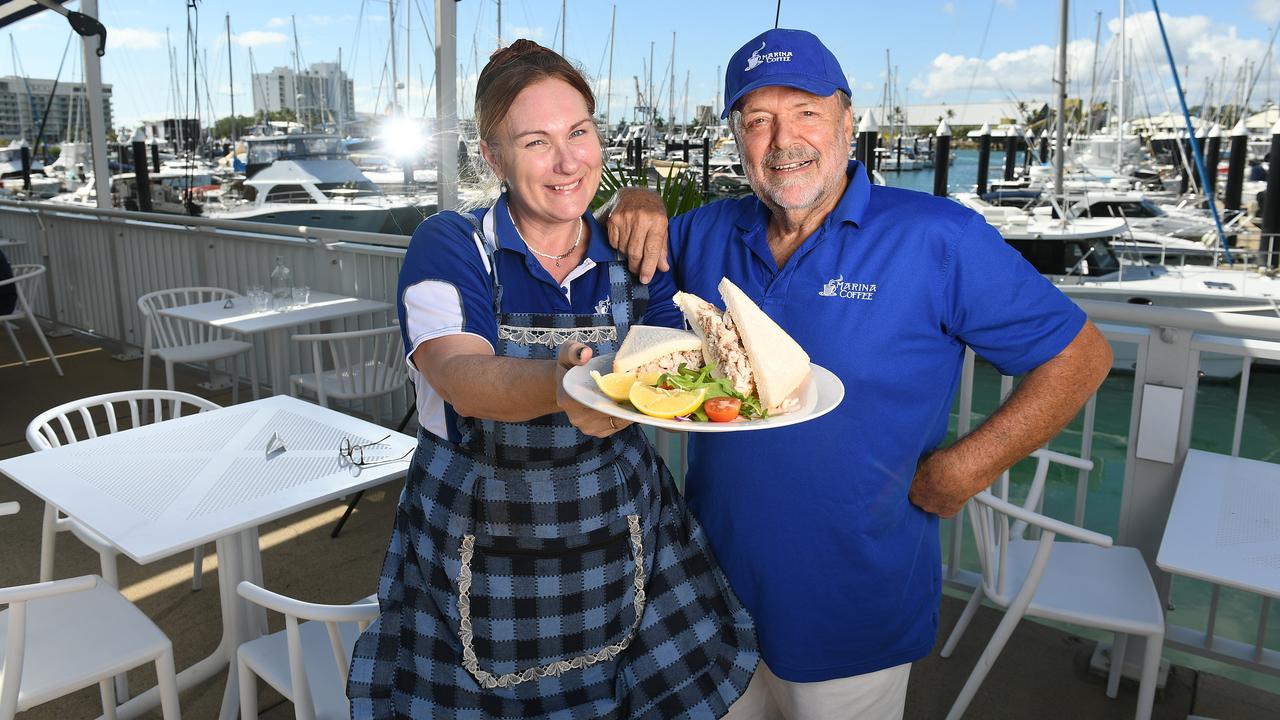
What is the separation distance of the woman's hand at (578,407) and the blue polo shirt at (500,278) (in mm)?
187

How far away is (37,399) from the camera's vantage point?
20.6ft

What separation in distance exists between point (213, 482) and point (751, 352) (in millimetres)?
1913

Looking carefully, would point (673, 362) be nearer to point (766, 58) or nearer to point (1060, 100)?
point (766, 58)

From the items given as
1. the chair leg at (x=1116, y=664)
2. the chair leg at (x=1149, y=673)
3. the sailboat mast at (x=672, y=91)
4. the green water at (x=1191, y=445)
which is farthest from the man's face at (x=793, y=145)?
the sailboat mast at (x=672, y=91)

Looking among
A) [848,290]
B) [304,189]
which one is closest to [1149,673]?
[848,290]

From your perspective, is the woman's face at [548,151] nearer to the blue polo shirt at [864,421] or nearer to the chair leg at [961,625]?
the blue polo shirt at [864,421]

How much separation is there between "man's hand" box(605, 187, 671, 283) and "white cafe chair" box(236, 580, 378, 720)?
87 cm

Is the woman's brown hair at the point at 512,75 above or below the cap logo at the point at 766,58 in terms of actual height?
below

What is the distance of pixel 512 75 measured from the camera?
1.39m

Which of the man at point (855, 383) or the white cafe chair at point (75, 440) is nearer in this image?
the man at point (855, 383)

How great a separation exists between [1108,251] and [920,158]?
180ft

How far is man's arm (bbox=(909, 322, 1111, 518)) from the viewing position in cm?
155

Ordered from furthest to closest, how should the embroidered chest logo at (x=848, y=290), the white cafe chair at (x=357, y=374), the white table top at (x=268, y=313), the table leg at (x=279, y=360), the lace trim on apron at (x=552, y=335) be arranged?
the table leg at (x=279, y=360)
the white table top at (x=268, y=313)
the white cafe chair at (x=357, y=374)
the embroidered chest logo at (x=848, y=290)
the lace trim on apron at (x=552, y=335)

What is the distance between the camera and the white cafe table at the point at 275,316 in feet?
16.7
